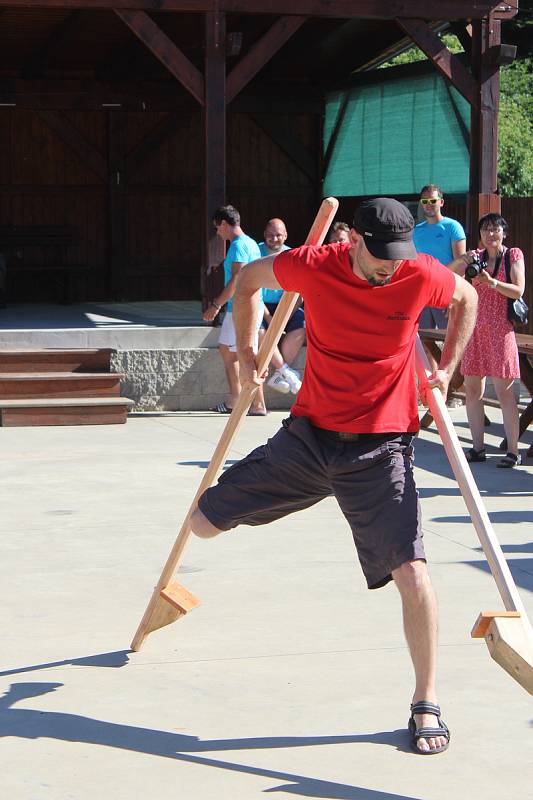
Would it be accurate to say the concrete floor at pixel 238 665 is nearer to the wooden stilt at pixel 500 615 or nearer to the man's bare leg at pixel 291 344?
the wooden stilt at pixel 500 615

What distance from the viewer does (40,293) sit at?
18203 mm

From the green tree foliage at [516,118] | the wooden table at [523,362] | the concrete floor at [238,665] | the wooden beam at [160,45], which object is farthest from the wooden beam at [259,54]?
the green tree foliage at [516,118]

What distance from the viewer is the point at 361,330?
4.30 metres

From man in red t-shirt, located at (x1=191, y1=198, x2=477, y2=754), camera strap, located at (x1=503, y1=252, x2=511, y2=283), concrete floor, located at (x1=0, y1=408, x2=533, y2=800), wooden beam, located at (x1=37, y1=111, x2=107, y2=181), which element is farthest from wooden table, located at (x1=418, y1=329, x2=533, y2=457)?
wooden beam, located at (x1=37, y1=111, x2=107, y2=181)

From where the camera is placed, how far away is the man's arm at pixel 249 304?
4559 millimetres

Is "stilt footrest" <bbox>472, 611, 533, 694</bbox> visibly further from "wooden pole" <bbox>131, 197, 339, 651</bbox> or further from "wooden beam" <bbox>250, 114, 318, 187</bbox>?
"wooden beam" <bbox>250, 114, 318, 187</bbox>

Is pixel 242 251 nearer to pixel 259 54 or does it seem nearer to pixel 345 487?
pixel 259 54


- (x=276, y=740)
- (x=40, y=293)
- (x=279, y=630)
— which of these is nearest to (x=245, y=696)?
(x=276, y=740)

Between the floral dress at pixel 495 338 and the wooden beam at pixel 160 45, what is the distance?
4.46 metres

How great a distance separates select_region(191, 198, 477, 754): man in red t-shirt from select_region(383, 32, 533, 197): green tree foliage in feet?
73.5

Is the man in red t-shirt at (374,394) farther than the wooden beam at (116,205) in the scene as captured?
No

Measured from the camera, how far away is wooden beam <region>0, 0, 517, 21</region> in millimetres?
12106

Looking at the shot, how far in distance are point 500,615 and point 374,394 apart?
84 centimetres

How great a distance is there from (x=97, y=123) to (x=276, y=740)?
15.0 meters
